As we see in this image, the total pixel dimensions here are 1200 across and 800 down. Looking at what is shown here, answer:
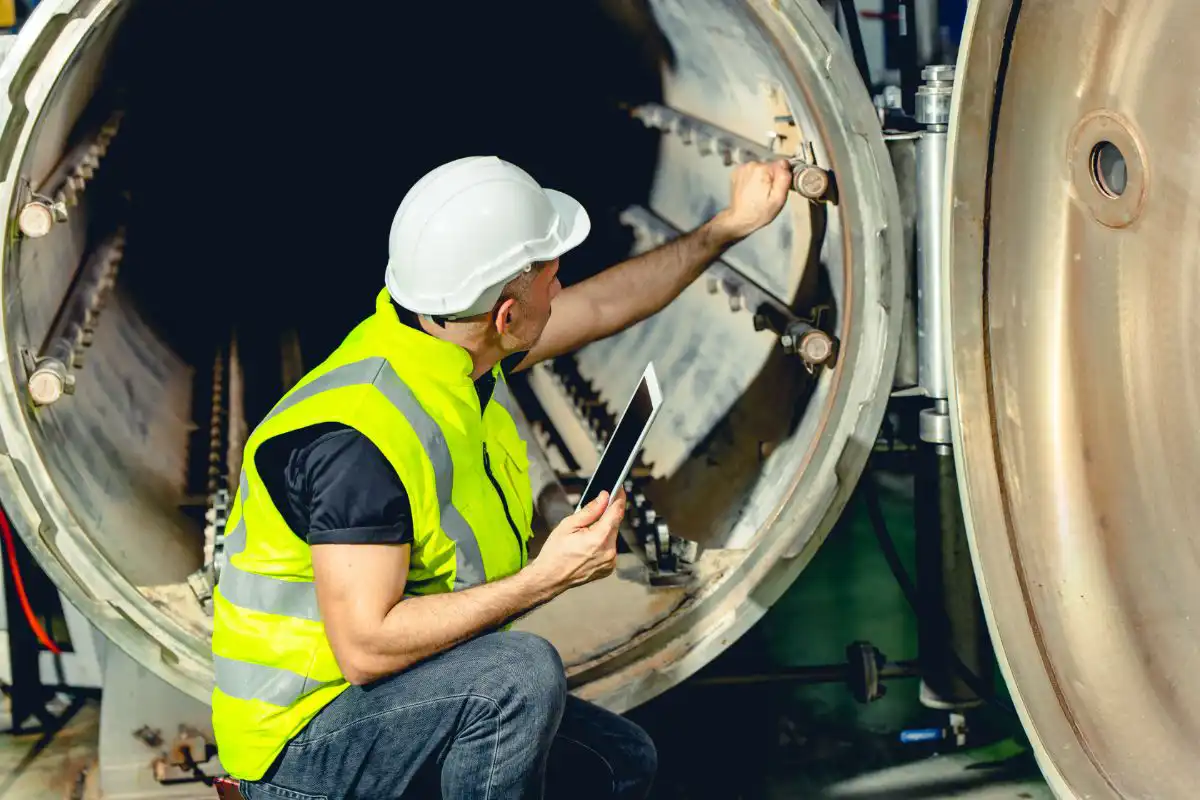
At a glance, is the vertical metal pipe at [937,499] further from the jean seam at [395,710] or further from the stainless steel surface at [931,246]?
the jean seam at [395,710]

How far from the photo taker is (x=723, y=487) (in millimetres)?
2270

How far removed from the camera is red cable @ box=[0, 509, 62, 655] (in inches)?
93.6

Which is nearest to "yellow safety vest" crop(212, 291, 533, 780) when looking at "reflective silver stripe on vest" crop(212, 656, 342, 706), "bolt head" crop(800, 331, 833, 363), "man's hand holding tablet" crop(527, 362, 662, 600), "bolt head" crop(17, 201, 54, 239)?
"reflective silver stripe on vest" crop(212, 656, 342, 706)

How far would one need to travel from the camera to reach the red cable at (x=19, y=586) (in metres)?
2.38

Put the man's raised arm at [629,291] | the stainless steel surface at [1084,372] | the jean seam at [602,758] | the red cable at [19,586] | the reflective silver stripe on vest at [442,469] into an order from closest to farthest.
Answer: the stainless steel surface at [1084,372] < the reflective silver stripe on vest at [442,469] < the jean seam at [602,758] < the man's raised arm at [629,291] < the red cable at [19,586]

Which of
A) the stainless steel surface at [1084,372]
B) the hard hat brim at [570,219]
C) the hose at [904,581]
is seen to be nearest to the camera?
the stainless steel surface at [1084,372]

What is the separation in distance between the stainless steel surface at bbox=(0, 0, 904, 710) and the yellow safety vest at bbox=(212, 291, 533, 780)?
0.26m

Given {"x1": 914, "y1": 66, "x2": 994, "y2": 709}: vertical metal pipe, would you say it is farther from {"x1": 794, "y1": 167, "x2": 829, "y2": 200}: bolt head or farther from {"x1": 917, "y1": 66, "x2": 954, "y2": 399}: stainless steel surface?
{"x1": 794, "y1": 167, "x2": 829, "y2": 200}: bolt head

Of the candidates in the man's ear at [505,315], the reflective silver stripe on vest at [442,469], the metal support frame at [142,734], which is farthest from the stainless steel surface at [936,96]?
the metal support frame at [142,734]

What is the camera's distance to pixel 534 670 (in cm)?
164

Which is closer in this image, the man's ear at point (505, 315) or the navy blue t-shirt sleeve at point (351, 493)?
the navy blue t-shirt sleeve at point (351, 493)

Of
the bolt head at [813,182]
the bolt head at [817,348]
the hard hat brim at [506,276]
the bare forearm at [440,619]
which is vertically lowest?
the bare forearm at [440,619]

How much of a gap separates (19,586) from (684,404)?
44.4 inches

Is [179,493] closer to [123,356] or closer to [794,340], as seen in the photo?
[123,356]
